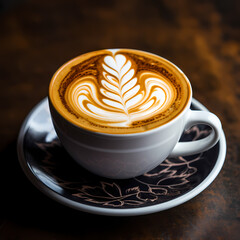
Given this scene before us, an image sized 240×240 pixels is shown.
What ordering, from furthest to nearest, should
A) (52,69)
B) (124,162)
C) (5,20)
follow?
(5,20), (52,69), (124,162)

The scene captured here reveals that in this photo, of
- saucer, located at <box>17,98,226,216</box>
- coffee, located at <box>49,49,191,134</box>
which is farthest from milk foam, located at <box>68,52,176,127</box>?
saucer, located at <box>17,98,226,216</box>

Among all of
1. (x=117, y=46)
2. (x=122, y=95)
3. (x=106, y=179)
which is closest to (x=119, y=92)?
(x=122, y=95)

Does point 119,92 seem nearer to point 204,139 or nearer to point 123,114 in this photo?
point 123,114

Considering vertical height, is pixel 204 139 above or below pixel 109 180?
above

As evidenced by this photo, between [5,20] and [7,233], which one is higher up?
[5,20]

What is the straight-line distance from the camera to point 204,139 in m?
0.79

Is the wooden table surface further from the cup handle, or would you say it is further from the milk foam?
the milk foam

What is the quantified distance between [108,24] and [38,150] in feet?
2.26

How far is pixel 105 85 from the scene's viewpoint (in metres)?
0.81

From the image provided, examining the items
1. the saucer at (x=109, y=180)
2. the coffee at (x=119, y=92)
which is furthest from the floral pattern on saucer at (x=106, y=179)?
the coffee at (x=119, y=92)

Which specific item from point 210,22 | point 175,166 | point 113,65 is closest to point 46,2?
point 210,22

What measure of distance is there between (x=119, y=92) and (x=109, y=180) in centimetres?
19

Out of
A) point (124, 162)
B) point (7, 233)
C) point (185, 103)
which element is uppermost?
point (185, 103)

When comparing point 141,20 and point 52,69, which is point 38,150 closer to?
point 52,69
